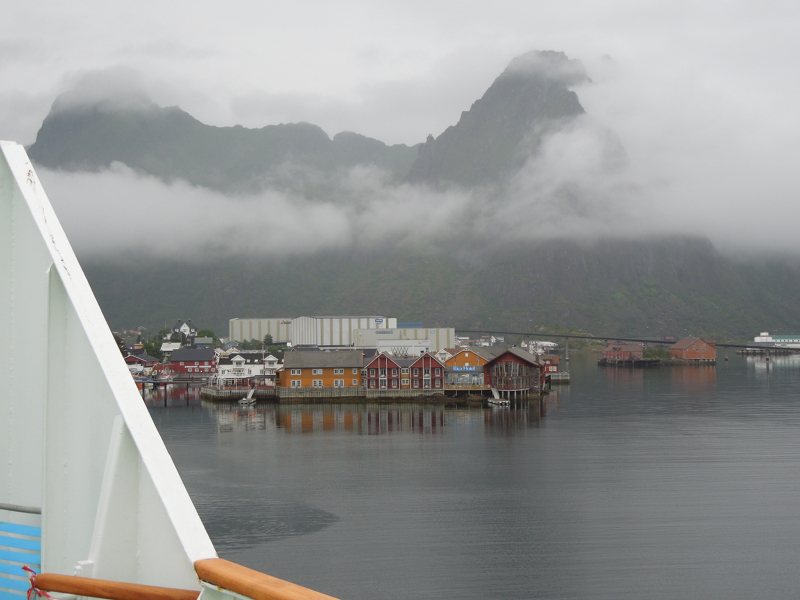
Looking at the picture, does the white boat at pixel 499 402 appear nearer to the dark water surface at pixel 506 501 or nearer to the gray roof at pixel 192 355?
the dark water surface at pixel 506 501

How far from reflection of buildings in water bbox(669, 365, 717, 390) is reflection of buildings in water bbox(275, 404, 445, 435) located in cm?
3091

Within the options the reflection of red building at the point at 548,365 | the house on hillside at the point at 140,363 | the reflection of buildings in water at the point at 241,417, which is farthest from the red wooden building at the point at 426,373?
the house on hillside at the point at 140,363

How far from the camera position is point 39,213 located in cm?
291

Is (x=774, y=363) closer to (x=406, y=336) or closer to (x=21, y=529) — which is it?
(x=406, y=336)

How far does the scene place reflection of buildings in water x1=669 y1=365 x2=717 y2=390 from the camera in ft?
216

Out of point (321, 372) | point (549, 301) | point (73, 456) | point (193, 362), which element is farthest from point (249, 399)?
point (549, 301)

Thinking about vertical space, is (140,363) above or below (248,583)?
below

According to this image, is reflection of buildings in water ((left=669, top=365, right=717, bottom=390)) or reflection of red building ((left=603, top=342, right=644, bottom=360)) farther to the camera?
reflection of red building ((left=603, top=342, right=644, bottom=360))

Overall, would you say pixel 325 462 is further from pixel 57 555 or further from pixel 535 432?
pixel 57 555

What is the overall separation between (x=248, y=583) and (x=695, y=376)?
82886mm

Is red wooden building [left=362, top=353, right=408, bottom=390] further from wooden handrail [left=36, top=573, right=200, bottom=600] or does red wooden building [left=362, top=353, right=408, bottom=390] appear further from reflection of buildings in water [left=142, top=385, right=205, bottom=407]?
wooden handrail [left=36, top=573, right=200, bottom=600]

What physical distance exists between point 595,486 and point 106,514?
2434 centimetres

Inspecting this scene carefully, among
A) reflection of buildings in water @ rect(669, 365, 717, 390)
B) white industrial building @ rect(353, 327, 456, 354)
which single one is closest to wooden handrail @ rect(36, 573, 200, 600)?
reflection of buildings in water @ rect(669, 365, 717, 390)

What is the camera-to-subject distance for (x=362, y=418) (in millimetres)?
43125
